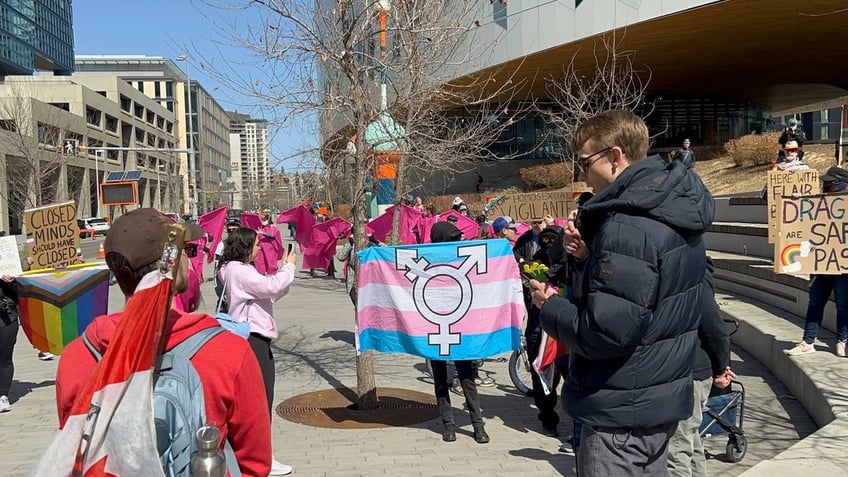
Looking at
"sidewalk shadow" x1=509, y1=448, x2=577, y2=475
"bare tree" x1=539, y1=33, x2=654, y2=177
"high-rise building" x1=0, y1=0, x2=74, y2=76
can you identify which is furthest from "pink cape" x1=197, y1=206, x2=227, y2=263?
"high-rise building" x1=0, y1=0, x2=74, y2=76

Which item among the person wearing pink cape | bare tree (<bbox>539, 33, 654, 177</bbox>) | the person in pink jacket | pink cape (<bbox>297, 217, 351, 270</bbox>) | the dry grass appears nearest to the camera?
the person in pink jacket

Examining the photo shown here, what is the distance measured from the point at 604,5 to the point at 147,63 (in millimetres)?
125767

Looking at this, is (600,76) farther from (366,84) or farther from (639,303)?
(639,303)

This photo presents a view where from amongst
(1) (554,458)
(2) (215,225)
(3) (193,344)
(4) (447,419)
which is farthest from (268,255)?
(3) (193,344)

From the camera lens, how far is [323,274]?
77.3 feet

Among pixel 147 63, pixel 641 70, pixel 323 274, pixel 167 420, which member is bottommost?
pixel 323 274

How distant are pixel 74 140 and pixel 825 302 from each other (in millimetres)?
45473

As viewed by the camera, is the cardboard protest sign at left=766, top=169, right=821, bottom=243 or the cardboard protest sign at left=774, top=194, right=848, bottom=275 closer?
the cardboard protest sign at left=774, top=194, right=848, bottom=275

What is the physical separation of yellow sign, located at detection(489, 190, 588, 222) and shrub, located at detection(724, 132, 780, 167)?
1970 centimetres

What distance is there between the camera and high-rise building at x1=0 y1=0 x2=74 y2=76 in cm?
8569

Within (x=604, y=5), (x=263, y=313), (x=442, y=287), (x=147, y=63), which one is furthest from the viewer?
(x=147, y=63)

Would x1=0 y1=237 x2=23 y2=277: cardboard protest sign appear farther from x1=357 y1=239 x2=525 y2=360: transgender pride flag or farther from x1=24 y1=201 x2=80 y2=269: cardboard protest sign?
x1=357 y1=239 x2=525 y2=360: transgender pride flag

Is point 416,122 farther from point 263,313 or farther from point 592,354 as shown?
point 592,354

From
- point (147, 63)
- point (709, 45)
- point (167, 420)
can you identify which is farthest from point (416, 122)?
point (147, 63)
